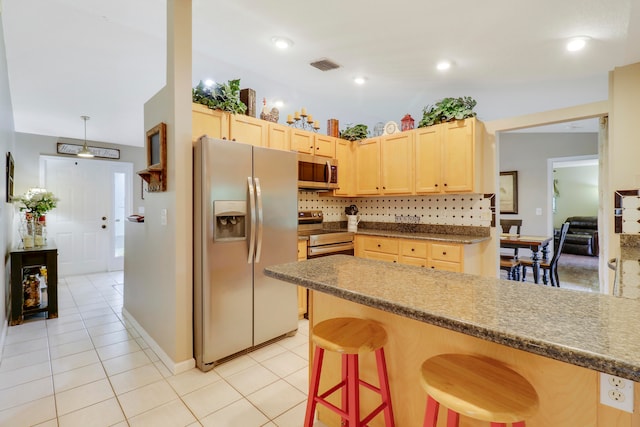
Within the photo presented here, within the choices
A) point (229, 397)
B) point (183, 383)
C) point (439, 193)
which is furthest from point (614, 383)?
point (439, 193)

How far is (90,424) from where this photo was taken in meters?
1.79

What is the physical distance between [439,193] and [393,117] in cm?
181

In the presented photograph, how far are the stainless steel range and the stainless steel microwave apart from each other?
18.4 inches

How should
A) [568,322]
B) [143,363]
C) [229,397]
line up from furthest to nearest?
[143,363] → [229,397] → [568,322]

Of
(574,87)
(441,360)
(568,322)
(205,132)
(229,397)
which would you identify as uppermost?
(574,87)

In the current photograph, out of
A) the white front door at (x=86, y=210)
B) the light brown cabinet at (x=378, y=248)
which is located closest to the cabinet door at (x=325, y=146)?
the light brown cabinet at (x=378, y=248)

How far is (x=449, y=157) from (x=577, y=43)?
1.35 m

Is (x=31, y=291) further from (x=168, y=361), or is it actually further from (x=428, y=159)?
(x=428, y=159)

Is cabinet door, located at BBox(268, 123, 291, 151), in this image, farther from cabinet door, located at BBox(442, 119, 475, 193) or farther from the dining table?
the dining table

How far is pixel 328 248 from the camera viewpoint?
352cm

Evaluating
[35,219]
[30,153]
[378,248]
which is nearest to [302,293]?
[378,248]

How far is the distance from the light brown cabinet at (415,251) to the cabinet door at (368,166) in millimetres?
716

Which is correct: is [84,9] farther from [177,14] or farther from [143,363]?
[143,363]

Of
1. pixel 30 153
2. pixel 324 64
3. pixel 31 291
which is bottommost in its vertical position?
pixel 31 291
